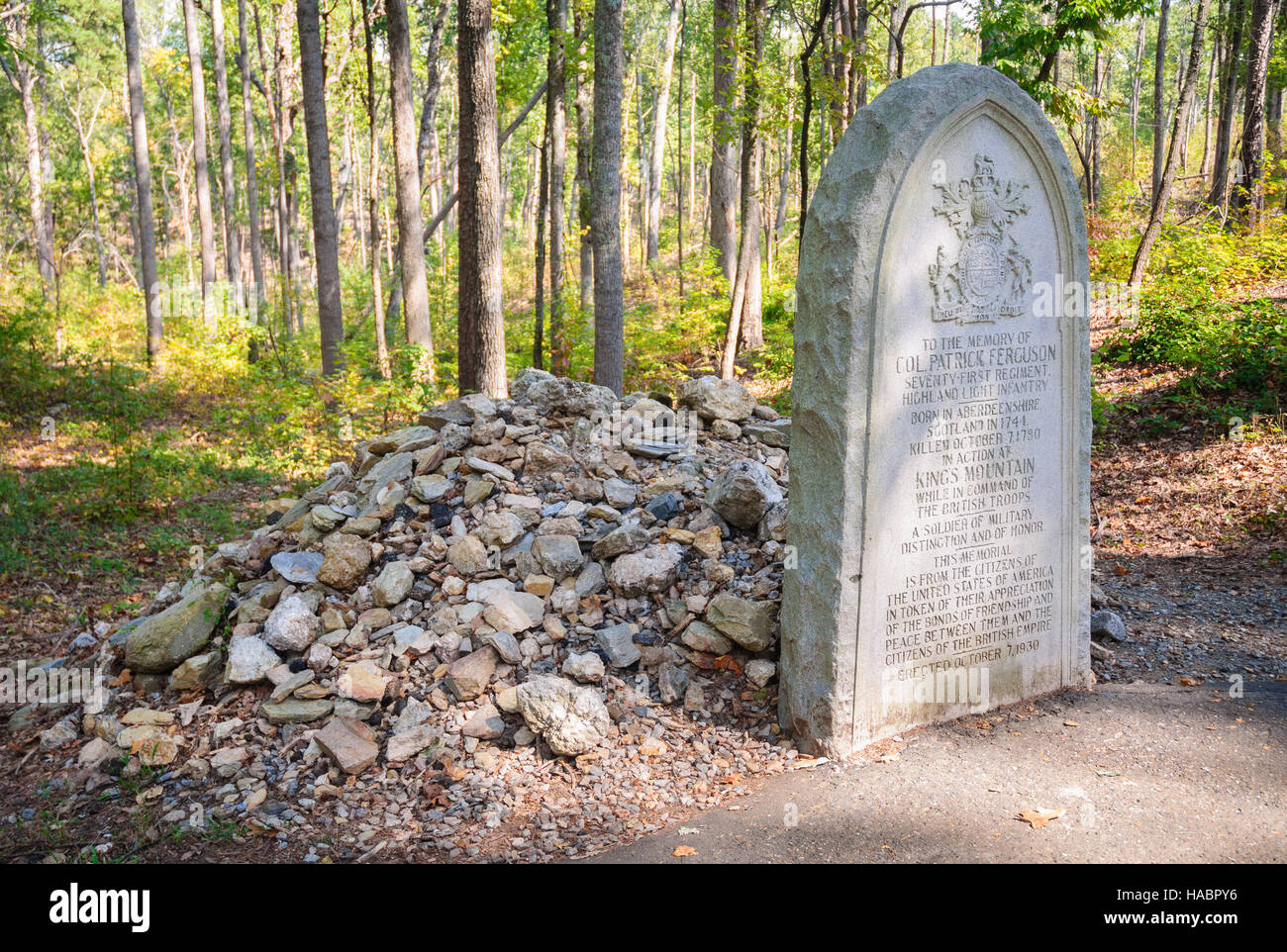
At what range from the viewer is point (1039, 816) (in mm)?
3293

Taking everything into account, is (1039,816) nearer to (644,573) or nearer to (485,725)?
(644,573)

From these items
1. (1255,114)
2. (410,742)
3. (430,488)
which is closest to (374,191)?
(430,488)

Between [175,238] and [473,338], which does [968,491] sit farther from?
[175,238]

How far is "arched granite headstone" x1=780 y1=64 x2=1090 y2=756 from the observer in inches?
143

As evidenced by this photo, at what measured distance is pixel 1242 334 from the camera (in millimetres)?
8391

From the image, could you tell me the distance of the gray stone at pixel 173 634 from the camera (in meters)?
4.74

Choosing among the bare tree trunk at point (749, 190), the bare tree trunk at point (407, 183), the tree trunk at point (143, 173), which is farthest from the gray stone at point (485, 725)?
the tree trunk at point (143, 173)

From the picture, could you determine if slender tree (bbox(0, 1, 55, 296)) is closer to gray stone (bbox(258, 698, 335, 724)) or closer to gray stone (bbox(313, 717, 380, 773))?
gray stone (bbox(258, 698, 335, 724))

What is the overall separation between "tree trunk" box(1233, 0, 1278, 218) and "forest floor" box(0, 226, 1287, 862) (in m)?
3.57

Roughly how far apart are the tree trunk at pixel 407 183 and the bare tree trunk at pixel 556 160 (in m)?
1.68

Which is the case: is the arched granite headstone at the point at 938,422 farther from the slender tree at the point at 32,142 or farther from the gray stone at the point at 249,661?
the slender tree at the point at 32,142

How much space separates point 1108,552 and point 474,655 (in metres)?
4.93

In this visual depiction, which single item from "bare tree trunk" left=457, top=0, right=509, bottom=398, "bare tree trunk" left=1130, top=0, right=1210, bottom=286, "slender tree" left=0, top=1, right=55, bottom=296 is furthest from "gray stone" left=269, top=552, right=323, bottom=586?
"slender tree" left=0, top=1, right=55, bottom=296
